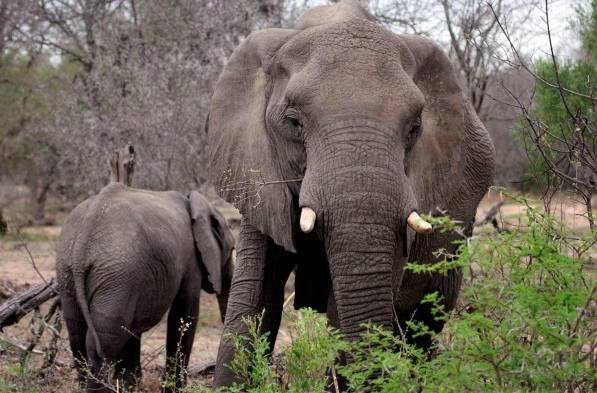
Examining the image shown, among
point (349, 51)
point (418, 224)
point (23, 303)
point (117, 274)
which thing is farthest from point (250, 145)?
point (23, 303)

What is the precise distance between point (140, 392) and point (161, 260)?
90cm

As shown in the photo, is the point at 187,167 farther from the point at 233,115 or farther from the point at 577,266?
the point at 577,266

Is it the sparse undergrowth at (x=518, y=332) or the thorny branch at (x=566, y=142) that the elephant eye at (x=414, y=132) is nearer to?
the thorny branch at (x=566, y=142)

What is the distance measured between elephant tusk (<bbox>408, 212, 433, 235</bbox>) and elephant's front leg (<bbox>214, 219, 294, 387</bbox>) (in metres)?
0.84

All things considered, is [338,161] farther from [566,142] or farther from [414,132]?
[566,142]

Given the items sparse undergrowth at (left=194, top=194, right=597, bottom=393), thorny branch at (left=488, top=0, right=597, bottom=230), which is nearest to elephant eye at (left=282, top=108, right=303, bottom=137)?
thorny branch at (left=488, top=0, right=597, bottom=230)

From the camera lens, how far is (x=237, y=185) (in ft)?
14.3

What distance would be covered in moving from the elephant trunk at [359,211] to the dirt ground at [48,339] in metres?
0.46

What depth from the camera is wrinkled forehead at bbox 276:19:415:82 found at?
3.99 metres

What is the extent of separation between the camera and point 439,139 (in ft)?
14.7

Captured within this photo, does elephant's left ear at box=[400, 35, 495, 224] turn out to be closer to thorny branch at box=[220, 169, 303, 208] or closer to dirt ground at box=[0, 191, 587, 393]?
dirt ground at box=[0, 191, 587, 393]

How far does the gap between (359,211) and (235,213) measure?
59.8 feet

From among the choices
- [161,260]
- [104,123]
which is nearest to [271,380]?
[161,260]

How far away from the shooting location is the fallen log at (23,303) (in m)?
6.57
